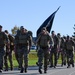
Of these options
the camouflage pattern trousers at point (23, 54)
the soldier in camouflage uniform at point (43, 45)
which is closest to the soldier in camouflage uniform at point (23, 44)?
the camouflage pattern trousers at point (23, 54)

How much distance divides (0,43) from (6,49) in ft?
4.67

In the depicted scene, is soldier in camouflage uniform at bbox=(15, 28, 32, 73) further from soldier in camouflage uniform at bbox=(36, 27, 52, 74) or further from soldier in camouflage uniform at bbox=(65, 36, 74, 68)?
soldier in camouflage uniform at bbox=(65, 36, 74, 68)

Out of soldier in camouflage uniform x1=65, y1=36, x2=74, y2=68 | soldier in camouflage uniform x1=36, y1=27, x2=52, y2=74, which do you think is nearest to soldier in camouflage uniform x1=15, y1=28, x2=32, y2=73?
soldier in camouflage uniform x1=36, y1=27, x2=52, y2=74

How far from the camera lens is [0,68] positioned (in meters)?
18.8

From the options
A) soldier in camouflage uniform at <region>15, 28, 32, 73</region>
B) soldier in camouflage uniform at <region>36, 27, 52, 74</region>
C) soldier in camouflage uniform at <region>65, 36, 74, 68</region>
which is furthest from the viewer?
soldier in camouflage uniform at <region>65, 36, 74, 68</region>

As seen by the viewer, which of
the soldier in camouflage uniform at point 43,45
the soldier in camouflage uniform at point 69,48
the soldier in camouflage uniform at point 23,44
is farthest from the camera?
the soldier in camouflage uniform at point 69,48

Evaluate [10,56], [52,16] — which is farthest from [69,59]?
[52,16]

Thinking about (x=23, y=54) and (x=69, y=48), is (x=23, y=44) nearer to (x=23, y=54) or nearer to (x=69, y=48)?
(x=23, y=54)

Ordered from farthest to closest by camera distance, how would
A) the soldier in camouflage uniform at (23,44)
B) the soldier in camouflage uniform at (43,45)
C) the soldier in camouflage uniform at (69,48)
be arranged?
the soldier in camouflage uniform at (69,48), the soldier in camouflage uniform at (23,44), the soldier in camouflage uniform at (43,45)

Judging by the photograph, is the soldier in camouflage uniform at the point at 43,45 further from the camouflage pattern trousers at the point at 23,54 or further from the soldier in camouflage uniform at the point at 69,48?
the soldier in camouflage uniform at the point at 69,48

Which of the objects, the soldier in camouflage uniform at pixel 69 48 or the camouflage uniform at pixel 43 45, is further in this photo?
the soldier in camouflage uniform at pixel 69 48

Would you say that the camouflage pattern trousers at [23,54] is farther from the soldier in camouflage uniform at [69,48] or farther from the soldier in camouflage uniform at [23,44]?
the soldier in camouflage uniform at [69,48]

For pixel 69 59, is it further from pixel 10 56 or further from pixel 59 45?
pixel 10 56

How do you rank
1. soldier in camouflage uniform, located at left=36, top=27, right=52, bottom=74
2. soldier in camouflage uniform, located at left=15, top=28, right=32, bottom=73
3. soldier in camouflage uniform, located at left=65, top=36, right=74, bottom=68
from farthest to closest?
1. soldier in camouflage uniform, located at left=65, top=36, right=74, bottom=68
2. soldier in camouflage uniform, located at left=15, top=28, right=32, bottom=73
3. soldier in camouflage uniform, located at left=36, top=27, right=52, bottom=74
